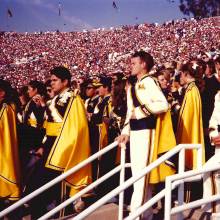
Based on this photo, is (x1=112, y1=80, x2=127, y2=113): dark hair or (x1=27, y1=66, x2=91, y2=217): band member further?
(x1=112, y1=80, x2=127, y2=113): dark hair

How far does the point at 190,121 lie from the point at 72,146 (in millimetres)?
1367

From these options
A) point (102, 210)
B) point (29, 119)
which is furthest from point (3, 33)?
point (102, 210)

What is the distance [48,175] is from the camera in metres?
5.51

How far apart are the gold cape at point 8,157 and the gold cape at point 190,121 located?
1.89 meters

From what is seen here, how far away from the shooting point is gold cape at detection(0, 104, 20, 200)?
5.38 m

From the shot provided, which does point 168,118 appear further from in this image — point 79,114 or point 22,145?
point 22,145

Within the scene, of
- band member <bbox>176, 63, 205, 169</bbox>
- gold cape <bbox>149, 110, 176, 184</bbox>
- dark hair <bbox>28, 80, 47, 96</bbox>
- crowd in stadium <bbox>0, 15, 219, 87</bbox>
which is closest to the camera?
gold cape <bbox>149, 110, 176, 184</bbox>

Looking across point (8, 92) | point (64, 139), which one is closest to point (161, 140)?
point (64, 139)

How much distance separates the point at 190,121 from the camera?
17.6ft

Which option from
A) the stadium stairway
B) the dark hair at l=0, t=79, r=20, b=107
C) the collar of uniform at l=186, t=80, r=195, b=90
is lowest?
the stadium stairway

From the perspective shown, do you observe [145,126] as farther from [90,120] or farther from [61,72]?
[90,120]

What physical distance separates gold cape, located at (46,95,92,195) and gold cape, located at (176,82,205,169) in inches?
43.8

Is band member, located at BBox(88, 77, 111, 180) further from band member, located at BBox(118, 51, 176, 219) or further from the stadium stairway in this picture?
band member, located at BBox(118, 51, 176, 219)

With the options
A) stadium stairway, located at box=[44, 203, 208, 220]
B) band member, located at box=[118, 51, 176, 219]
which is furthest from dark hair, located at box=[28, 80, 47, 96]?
band member, located at box=[118, 51, 176, 219]
